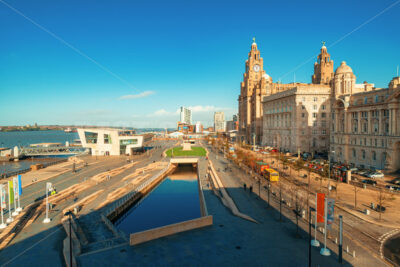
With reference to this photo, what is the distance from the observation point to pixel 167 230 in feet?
73.7

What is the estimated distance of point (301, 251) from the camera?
65.2ft

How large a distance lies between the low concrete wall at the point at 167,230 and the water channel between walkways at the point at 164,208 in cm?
1137

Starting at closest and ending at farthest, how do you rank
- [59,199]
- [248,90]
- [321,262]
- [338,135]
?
[321,262], [59,199], [338,135], [248,90]

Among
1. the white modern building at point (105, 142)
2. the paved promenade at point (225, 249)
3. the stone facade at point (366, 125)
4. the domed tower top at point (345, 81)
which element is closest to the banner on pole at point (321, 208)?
the paved promenade at point (225, 249)

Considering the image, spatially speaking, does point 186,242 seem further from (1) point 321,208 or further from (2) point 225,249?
(1) point 321,208

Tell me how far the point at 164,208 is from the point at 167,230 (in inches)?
801

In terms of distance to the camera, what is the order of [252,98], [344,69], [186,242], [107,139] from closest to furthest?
[186,242]
[344,69]
[107,139]
[252,98]

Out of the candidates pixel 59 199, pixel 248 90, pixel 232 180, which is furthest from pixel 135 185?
pixel 248 90

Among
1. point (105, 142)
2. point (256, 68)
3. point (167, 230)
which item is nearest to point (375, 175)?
point (167, 230)

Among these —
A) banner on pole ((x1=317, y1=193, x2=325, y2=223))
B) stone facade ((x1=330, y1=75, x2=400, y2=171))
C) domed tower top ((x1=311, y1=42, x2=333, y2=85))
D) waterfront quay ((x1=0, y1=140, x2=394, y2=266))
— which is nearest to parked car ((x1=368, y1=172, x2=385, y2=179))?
stone facade ((x1=330, y1=75, x2=400, y2=171))

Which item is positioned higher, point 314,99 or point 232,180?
point 314,99

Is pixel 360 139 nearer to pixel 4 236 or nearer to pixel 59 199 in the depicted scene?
pixel 59 199

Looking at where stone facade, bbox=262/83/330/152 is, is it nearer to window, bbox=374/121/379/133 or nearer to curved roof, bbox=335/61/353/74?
curved roof, bbox=335/61/353/74

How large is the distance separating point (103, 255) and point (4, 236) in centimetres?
1185
